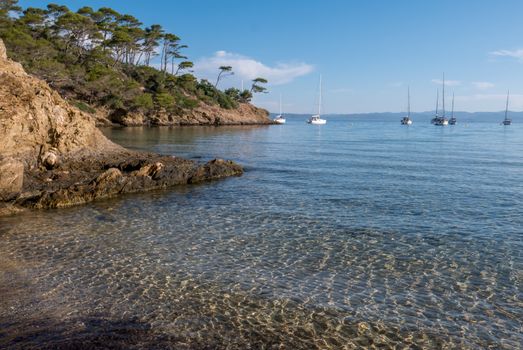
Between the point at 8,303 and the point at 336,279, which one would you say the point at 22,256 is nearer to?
the point at 8,303

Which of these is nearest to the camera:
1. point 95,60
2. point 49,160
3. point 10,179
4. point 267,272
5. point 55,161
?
point 267,272

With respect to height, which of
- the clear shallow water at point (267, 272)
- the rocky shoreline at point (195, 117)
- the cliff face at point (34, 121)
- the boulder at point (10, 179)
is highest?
the rocky shoreline at point (195, 117)

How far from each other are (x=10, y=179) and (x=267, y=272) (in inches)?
451

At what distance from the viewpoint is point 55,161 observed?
2120 centimetres

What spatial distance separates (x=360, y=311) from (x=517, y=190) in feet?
53.3

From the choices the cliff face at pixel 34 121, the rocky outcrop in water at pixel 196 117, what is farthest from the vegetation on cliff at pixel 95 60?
the cliff face at pixel 34 121

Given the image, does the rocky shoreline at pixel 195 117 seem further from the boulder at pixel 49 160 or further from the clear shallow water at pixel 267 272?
the clear shallow water at pixel 267 272

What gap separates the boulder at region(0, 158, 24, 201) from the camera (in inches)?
626

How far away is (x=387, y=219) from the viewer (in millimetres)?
15133

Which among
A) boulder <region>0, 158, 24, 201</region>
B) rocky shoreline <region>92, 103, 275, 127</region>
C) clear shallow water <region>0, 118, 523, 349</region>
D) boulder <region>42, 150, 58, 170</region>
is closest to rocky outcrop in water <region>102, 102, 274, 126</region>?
rocky shoreline <region>92, 103, 275, 127</region>

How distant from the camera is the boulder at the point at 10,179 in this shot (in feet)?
52.2

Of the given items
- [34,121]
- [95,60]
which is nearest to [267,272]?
[34,121]

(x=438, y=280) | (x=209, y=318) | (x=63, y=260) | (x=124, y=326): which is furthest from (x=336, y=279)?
(x=63, y=260)

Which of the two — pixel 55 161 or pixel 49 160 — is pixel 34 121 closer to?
pixel 49 160
